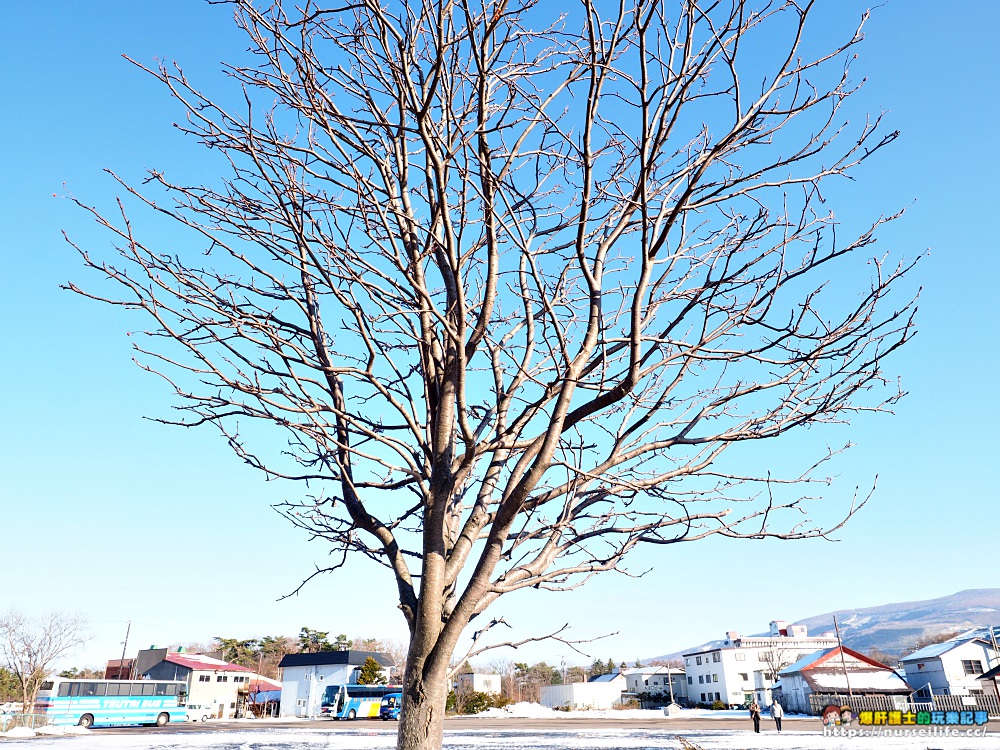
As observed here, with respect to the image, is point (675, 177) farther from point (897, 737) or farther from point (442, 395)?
point (897, 737)

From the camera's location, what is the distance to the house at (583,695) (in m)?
51.5

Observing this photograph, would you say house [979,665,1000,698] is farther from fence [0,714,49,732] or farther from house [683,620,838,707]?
fence [0,714,49,732]

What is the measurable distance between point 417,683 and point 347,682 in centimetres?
4484

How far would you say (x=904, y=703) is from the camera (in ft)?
112

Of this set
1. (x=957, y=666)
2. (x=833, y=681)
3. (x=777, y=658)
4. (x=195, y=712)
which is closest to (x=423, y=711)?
(x=195, y=712)

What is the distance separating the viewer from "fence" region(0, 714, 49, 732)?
77.5ft

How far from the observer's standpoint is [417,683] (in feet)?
9.50

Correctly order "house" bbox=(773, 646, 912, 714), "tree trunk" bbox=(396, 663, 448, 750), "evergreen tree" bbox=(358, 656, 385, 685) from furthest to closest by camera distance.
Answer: "evergreen tree" bbox=(358, 656, 385, 685)
"house" bbox=(773, 646, 912, 714)
"tree trunk" bbox=(396, 663, 448, 750)

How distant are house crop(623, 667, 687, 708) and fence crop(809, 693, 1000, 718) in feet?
81.2

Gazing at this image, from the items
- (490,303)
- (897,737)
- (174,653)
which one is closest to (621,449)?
(490,303)

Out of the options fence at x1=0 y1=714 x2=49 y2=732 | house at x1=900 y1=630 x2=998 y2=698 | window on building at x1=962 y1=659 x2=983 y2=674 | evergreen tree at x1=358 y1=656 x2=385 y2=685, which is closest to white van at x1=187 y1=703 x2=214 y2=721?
fence at x1=0 y1=714 x2=49 y2=732

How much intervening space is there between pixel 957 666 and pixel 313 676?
4103 cm

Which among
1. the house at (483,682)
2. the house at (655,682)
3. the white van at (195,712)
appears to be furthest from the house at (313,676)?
the house at (655,682)

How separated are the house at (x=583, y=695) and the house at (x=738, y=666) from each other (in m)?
7.27
